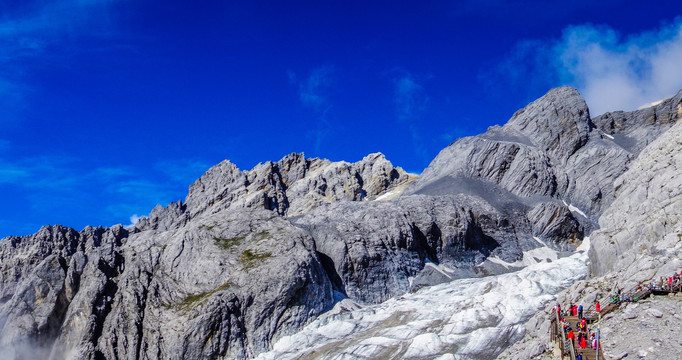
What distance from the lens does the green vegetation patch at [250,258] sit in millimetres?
114269

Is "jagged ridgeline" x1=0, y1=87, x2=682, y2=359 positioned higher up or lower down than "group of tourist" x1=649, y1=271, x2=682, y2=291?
higher up

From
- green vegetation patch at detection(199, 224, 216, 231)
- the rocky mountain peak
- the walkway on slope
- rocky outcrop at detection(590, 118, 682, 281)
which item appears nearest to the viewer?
the walkway on slope

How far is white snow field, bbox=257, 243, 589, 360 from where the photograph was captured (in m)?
80.8

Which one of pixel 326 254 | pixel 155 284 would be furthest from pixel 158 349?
pixel 326 254

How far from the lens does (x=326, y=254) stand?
121 meters

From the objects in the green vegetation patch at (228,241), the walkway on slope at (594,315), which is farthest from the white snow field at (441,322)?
the green vegetation patch at (228,241)

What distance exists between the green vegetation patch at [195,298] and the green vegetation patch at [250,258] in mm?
5185

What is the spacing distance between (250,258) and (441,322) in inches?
1536

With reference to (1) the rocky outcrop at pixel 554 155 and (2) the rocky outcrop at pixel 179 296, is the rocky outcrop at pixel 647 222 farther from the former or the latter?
(1) the rocky outcrop at pixel 554 155

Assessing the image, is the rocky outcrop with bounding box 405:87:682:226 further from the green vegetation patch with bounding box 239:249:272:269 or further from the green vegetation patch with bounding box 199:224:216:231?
the green vegetation patch with bounding box 199:224:216:231

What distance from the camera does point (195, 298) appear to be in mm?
109438

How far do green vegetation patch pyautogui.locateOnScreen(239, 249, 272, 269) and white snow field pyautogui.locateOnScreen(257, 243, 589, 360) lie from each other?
1565cm

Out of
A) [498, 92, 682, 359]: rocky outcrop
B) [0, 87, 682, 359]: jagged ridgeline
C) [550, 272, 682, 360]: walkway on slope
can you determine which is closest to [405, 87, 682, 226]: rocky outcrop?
[0, 87, 682, 359]: jagged ridgeline

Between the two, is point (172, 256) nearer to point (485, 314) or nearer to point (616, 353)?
point (485, 314)
